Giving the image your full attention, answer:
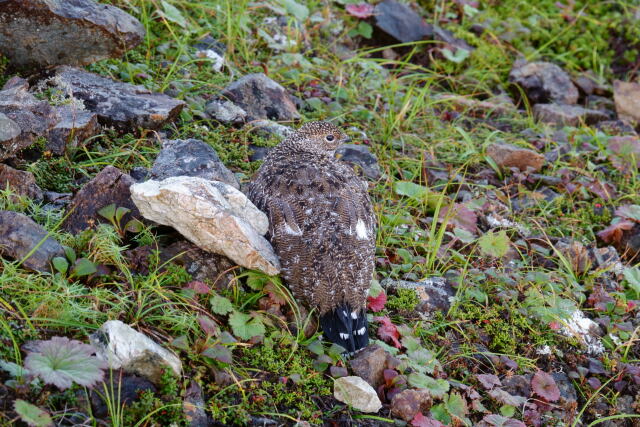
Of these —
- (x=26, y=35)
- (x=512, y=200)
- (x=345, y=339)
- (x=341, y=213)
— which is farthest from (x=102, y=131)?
(x=512, y=200)

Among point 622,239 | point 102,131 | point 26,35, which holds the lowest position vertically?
A: point 622,239

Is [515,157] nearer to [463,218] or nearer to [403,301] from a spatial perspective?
[463,218]

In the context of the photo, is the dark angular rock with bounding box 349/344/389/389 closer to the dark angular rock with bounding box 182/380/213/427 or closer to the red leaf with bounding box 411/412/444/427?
the red leaf with bounding box 411/412/444/427

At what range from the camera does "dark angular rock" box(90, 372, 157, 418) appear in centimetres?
330

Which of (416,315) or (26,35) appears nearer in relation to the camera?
(416,315)

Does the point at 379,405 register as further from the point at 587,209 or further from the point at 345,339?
the point at 587,209

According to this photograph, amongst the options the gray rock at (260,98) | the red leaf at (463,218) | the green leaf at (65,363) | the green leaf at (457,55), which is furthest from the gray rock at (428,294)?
the green leaf at (457,55)

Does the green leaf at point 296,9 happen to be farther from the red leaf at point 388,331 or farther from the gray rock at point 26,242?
the gray rock at point 26,242

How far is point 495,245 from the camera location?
537cm

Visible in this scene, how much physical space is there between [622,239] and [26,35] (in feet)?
17.5

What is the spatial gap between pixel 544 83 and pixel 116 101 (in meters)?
5.17

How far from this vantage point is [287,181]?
4762 millimetres

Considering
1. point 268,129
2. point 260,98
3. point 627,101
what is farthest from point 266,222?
point 627,101

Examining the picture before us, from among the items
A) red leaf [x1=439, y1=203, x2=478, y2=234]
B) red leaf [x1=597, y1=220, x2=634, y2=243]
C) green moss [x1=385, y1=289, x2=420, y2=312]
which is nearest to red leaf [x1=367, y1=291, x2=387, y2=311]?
green moss [x1=385, y1=289, x2=420, y2=312]
